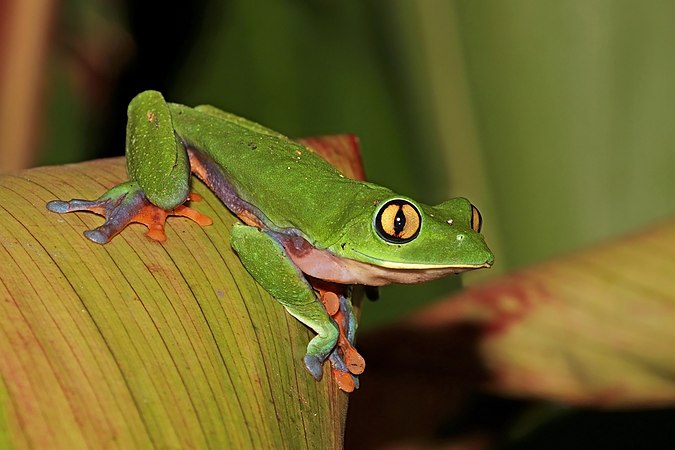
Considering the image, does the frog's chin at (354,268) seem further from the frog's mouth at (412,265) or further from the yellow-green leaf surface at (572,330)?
the yellow-green leaf surface at (572,330)

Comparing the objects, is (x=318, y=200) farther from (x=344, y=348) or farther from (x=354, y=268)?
(x=344, y=348)

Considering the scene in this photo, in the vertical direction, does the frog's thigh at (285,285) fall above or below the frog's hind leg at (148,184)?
below

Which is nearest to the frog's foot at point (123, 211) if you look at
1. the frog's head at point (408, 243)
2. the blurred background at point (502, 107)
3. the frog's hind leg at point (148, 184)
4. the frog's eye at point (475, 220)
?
the frog's hind leg at point (148, 184)

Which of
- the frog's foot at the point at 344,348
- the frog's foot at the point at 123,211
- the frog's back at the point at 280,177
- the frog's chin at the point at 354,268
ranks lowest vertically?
the frog's foot at the point at 344,348

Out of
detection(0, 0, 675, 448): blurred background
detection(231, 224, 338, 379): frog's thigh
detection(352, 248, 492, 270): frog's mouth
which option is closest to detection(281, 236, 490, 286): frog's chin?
detection(352, 248, 492, 270): frog's mouth

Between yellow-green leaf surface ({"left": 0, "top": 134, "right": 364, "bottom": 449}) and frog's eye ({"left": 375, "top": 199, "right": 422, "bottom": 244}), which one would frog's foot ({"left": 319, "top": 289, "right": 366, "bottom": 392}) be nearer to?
yellow-green leaf surface ({"left": 0, "top": 134, "right": 364, "bottom": 449})

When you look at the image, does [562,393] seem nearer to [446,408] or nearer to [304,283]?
[446,408]

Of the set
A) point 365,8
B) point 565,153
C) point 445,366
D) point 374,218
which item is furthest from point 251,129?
point 565,153
